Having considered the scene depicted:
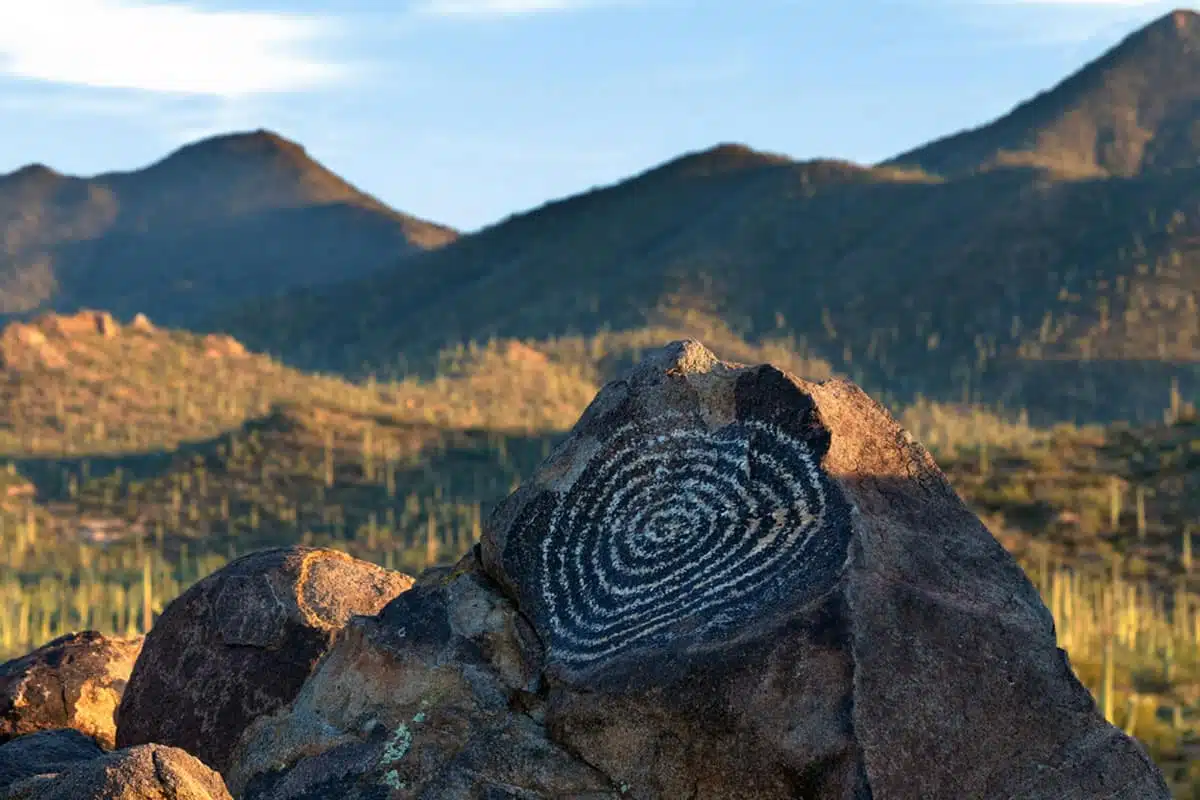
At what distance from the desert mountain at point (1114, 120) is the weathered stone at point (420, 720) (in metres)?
87.8

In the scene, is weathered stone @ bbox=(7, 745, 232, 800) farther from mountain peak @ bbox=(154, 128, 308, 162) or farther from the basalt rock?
mountain peak @ bbox=(154, 128, 308, 162)

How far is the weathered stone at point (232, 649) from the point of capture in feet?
31.9

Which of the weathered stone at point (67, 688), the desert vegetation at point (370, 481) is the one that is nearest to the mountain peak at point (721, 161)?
the desert vegetation at point (370, 481)

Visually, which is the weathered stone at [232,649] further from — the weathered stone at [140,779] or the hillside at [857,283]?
the hillside at [857,283]

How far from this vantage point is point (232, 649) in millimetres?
9891

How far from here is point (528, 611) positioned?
802cm

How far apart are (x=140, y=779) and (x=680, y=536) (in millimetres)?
2617

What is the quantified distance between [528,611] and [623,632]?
600mm

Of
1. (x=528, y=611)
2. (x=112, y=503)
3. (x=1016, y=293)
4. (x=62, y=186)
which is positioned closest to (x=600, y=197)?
(x=1016, y=293)

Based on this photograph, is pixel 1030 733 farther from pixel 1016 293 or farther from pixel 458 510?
pixel 1016 293

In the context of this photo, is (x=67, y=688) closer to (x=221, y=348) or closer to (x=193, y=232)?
(x=221, y=348)

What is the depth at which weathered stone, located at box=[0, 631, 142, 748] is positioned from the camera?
35.5 feet

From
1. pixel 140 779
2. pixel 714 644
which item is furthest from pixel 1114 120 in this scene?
pixel 140 779

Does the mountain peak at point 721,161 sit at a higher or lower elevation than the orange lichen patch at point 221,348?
higher
